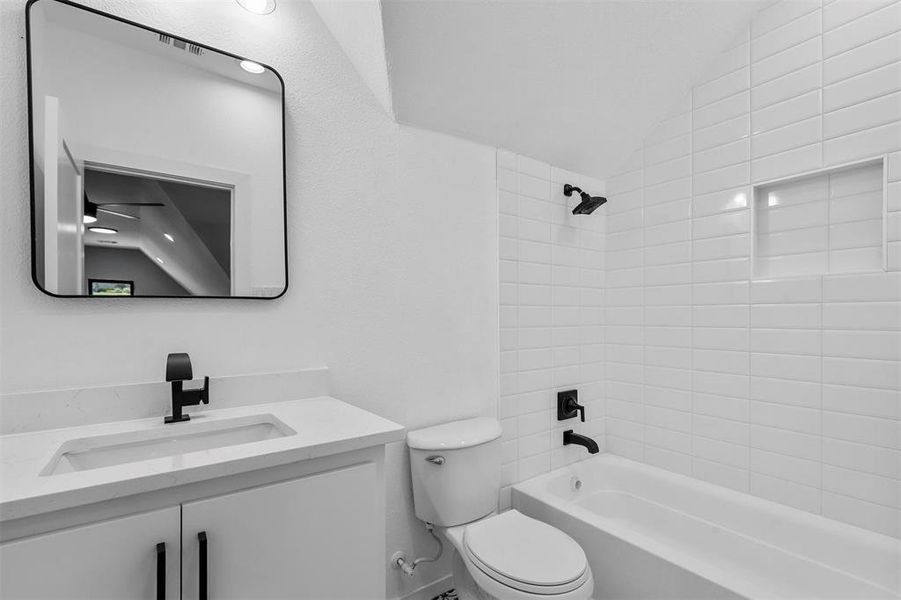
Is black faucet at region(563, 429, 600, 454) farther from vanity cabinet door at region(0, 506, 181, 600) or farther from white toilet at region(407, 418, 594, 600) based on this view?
vanity cabinet door at region(0, 506, 181, 600)

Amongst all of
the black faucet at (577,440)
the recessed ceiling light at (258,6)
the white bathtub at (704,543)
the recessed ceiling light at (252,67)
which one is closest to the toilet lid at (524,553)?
the white bathtub at (704,543)

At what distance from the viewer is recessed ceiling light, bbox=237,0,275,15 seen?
138 cm

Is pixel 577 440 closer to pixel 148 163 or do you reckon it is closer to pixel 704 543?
pixel 704 543

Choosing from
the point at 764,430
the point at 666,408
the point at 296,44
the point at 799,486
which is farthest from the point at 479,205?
the point at 799,486

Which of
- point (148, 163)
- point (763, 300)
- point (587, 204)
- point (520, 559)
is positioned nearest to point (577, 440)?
point (520, 559)

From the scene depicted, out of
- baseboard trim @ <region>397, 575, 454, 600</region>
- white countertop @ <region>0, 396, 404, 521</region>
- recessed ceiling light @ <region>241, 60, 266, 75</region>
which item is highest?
recessed ceiling light @ <region>241, 60, 266, 75</region>

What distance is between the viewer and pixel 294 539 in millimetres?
926

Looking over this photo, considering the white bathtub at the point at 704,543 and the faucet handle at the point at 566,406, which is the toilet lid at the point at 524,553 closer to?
the white bathtub at the point at 704,543

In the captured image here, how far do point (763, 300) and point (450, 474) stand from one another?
1479 millimetres

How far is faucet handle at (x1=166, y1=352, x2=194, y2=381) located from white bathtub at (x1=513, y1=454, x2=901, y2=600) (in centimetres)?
145

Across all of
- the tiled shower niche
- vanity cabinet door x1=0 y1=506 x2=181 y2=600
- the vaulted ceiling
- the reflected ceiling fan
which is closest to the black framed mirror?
the reflected ceiling fan

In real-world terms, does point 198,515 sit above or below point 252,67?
below

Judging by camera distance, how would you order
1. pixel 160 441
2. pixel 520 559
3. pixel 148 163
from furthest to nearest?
pixel 520 559
pixel 148 163
pixel 160 441

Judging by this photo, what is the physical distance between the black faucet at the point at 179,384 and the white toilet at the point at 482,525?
0.77 metres
